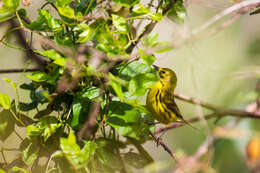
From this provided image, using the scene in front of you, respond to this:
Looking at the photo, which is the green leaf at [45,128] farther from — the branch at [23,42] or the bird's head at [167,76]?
the bird's head at [167,76]

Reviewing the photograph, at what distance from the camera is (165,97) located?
1.43 metres

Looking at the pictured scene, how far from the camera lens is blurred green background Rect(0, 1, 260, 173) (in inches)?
28.3

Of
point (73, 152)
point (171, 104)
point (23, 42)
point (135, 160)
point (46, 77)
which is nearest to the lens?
point (73, 152)

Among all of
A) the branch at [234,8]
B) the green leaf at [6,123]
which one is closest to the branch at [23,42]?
the green leaf at [6,123]

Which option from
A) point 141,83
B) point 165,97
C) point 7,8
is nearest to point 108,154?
point 141,83

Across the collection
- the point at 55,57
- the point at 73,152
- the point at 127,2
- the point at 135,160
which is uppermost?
the point at 127,2

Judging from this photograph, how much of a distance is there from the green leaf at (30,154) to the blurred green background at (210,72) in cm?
11

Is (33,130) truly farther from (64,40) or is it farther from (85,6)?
(85,6)

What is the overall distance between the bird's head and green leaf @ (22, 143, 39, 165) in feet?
1.87

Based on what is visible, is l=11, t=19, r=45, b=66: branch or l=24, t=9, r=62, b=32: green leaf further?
l=11, t=19, r=45, b=66: branch

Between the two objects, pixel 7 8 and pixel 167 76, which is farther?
pixel 167 76

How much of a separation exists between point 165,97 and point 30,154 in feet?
2.47

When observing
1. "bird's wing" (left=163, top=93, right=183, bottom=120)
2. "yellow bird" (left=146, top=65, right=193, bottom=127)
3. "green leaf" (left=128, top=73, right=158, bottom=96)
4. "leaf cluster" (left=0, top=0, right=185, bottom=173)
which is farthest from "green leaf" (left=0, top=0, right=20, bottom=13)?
"bird's wing" (left=163, top=93, right=183, bottom=120)

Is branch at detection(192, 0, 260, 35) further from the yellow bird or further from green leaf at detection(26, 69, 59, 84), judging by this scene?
the yellow bird
